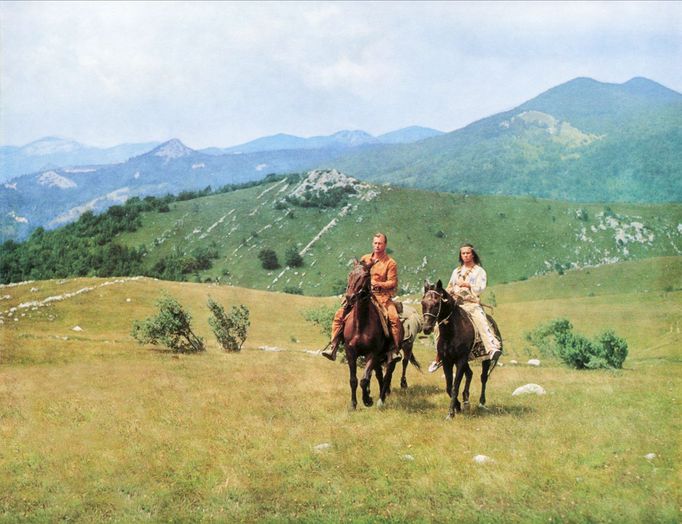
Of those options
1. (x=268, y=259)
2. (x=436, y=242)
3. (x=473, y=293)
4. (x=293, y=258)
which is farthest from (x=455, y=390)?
(x=436, y=242)

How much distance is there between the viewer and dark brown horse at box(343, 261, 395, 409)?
594 inches

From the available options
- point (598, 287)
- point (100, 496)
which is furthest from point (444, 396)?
point (598, 287)

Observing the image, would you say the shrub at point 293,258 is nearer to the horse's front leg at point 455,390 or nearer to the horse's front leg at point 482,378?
the horse's front leg at point 482,378

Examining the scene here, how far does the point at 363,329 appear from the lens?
15.7 metres

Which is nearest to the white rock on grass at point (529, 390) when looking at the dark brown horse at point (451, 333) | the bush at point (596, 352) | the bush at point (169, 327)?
the dark brown horse at point (451, 333)

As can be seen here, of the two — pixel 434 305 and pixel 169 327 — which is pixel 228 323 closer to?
pixel 169 327

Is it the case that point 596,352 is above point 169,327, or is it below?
below

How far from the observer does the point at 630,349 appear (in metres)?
50.7

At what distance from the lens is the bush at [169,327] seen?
36.8m

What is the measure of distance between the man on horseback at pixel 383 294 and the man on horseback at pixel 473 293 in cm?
137

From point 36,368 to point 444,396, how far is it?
19.9 metres

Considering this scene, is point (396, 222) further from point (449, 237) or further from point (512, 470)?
point (512, 470)

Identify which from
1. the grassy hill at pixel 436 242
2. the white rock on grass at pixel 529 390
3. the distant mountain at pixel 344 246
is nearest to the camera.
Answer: the white rock on grass at pixel 529 390

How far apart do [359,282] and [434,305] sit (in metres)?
2.27
